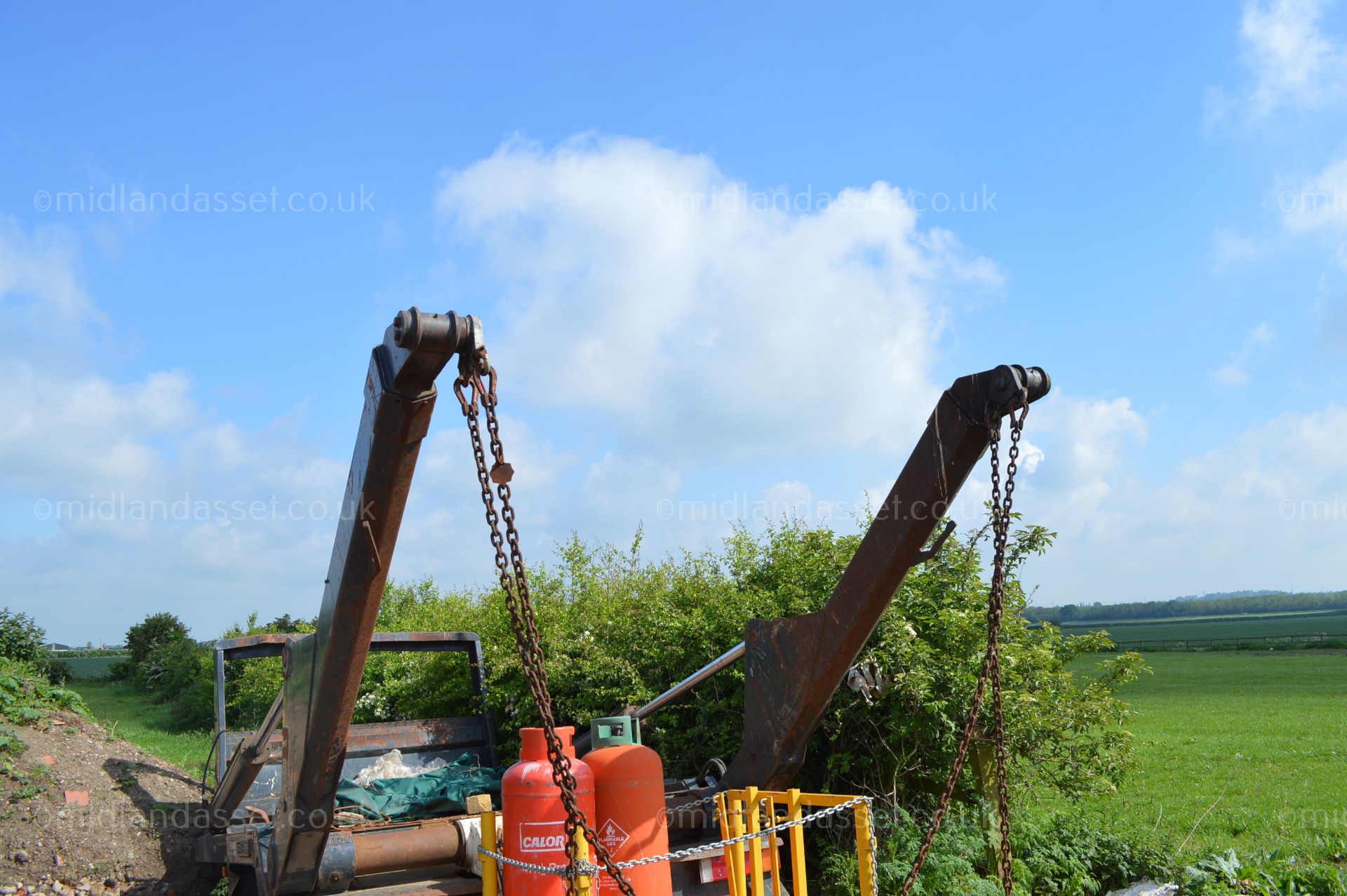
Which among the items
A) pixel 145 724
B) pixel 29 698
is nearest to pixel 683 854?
pixel 29 698

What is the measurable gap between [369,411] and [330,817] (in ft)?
7.21

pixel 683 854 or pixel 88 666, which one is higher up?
pixel 683 854

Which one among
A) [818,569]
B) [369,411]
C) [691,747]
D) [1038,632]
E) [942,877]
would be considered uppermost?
[369,411]

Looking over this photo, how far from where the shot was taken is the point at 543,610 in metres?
11.1

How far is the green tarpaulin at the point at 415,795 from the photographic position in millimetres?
6137

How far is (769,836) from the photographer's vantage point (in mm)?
5480

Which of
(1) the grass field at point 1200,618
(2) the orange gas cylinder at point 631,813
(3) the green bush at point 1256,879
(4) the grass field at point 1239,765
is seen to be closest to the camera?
(2) the orange gas cylinder at point 631,813

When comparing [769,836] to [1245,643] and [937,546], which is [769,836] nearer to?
[937,546]

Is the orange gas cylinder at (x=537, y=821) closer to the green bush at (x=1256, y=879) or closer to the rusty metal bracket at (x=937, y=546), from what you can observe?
the rusty metal bracket at (x=937, y=546)

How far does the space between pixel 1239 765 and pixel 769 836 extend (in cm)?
1532

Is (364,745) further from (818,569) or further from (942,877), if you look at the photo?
(942,877)

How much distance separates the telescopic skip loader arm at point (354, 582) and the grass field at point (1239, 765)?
20.3 ft

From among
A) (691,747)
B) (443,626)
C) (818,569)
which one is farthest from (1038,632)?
(443,626)

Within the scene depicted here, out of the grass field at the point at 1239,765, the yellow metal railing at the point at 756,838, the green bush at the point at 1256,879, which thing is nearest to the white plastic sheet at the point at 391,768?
the yellow metal railing at the point at 756,838
